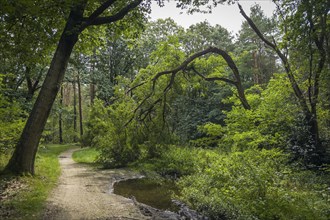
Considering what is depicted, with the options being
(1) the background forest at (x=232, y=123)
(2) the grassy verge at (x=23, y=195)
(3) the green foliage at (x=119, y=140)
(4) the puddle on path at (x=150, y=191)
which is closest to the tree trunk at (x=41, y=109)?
(2) the grassy verge at (x=23, y=195)

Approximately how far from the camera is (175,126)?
851 inches

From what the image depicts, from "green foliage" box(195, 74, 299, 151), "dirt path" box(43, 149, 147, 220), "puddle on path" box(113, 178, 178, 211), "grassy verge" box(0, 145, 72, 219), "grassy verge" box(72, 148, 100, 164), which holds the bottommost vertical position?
"puddle on path" box(113, 178, 178, 211)

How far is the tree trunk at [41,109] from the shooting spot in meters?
10.0

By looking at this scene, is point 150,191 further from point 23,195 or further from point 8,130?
point 8,130

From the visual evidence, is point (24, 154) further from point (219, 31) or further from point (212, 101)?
point (219, 31)

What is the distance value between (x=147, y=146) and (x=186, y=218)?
10336 mm

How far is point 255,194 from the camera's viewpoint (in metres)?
7.07

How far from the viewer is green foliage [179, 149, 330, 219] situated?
20.4ft

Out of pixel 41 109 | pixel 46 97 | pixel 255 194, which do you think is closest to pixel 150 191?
pixel 255 194

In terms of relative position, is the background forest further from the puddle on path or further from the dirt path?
the dirt path

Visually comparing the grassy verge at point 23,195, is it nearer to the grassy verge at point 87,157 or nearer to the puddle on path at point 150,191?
the puddle on path at point 150,191

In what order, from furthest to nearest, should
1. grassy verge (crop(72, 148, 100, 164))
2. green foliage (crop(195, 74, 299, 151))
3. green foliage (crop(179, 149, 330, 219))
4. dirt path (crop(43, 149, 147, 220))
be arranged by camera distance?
grassy verge (crop(72, 148, 100, 164))
green foliage (crop(195, 74, 299, 151))
dirt path (crop(43, 149, 147, 220))
green foliage (crop(179, 149, 330, 219))

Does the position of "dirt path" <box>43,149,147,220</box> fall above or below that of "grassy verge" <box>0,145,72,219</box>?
below

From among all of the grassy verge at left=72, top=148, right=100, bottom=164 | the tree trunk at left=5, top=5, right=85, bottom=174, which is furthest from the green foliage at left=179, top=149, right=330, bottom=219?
the grassy verge at left=72, top=148, right=100, bottom=164
